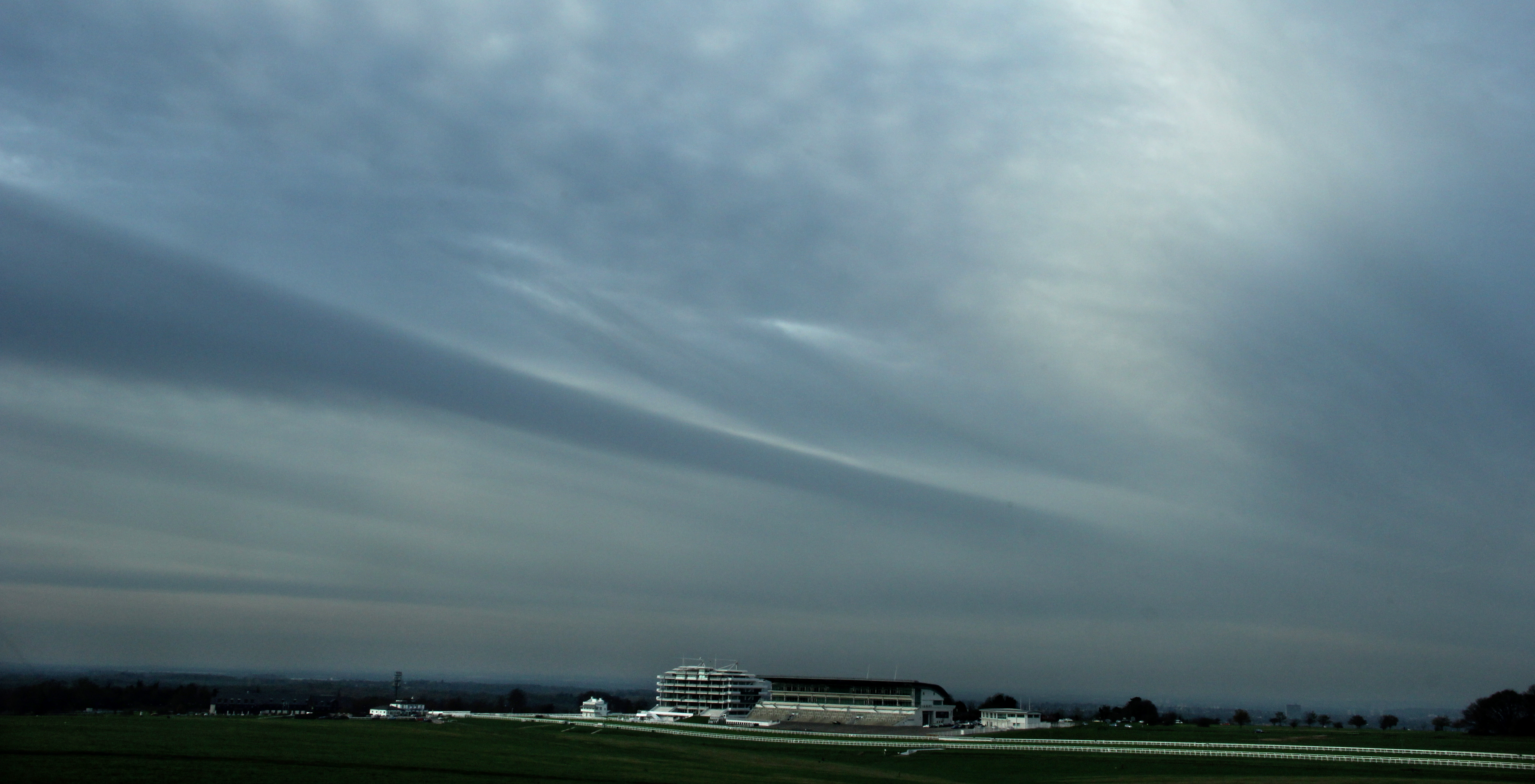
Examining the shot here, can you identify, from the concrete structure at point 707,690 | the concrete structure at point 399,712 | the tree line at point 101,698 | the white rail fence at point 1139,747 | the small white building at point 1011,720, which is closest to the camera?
the tree line at point 101,698

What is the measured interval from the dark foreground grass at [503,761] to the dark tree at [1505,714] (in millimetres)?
58190

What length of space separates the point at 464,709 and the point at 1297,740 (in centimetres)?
11074

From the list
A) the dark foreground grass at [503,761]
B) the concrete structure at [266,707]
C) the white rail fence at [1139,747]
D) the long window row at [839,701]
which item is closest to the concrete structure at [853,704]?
the long window row at [839,701]

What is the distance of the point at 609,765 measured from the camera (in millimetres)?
47625

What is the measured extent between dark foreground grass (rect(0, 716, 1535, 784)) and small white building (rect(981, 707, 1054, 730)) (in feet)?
86.7

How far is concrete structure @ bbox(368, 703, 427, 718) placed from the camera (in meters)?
102

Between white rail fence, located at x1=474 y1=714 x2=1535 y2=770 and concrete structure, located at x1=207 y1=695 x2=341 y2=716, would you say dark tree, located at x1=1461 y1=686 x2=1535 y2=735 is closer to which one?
white rail fence, located at x1=474 y1=714 x2=1535 y2=770

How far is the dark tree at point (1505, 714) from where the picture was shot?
3836 inches

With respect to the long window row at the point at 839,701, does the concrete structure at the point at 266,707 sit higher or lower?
lower

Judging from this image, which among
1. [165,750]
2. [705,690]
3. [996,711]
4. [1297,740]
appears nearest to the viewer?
[165,750]

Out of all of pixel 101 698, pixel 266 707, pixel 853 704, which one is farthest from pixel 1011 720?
pixel 101 698

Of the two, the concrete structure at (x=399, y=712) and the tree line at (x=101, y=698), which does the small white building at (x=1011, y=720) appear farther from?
the tree line at (x=101, y=698)

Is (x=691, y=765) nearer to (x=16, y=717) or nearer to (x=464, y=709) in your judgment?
(x=16, y=717)

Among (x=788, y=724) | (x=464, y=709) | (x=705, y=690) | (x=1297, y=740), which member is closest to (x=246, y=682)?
(x=464, y=709)
